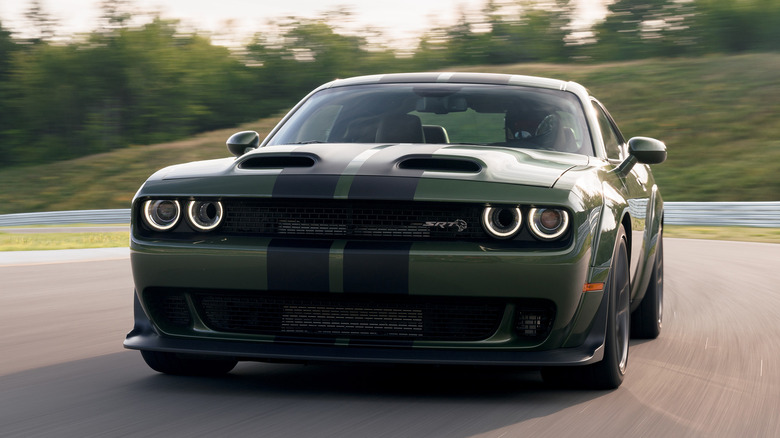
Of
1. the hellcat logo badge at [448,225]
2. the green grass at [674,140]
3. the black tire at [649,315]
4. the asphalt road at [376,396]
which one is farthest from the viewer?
the green grass at [674,140]

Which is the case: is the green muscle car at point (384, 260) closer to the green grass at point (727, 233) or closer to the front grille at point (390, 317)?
the front grille at point (390, 317)

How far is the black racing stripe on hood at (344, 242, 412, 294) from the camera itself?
13.0ft

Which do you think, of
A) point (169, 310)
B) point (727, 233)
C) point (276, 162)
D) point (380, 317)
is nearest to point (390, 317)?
point (380, 317)

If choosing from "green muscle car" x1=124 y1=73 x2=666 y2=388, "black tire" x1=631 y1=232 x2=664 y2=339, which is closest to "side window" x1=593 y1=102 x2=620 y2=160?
"black tire" x1=631 y1=232 x2=664 y2=339

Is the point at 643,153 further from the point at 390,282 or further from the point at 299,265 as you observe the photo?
the point at 299,265

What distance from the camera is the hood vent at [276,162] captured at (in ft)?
14.3

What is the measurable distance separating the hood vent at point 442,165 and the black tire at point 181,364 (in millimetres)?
1265

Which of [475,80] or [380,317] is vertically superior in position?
[475,80]

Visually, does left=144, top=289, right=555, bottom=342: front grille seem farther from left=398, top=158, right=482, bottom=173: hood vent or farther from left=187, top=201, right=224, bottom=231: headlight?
left=398, top=158, right=482, bottom=173: hood vent

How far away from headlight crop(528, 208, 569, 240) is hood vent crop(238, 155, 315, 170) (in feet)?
2.95

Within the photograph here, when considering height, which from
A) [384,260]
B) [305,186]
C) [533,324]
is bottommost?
[533,324]

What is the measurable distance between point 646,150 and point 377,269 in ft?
6.78

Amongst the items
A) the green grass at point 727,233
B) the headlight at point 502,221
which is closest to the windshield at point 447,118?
the headlight at point 502,221

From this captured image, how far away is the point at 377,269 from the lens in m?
3.97
